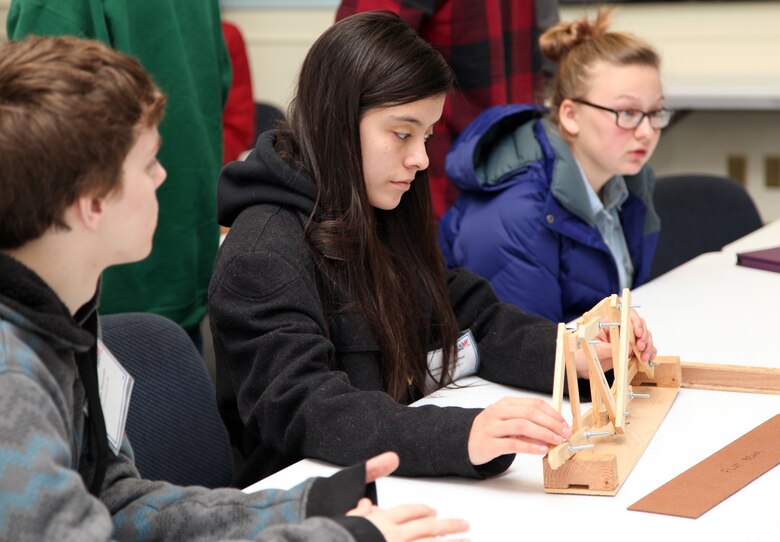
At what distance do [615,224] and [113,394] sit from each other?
1.57m

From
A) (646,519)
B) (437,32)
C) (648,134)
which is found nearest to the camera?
(646,519)

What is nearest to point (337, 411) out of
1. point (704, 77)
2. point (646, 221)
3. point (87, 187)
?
point (87, 187)

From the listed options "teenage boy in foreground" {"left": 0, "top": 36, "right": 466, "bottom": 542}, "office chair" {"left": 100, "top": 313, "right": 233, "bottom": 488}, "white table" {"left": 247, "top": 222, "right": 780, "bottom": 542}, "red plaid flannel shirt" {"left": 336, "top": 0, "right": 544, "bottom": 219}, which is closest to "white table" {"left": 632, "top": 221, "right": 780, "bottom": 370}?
"white table" {"left": 247, "top": 222, "right": 780, "bottom": 542}

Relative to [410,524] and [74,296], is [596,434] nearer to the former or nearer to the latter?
[410,524]

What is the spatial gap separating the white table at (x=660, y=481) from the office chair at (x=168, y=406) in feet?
1.16

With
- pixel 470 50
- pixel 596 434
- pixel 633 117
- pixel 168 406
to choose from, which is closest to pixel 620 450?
pixel 596 434

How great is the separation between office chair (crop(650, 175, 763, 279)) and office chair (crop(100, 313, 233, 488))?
1.66 m

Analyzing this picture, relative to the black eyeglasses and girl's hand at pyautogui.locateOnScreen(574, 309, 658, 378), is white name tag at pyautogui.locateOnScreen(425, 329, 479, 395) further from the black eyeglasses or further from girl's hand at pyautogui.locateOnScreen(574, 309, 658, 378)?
the black eyeglasses

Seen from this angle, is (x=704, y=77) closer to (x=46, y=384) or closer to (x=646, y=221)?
(x=646, y=221)

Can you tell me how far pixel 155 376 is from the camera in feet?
5.75

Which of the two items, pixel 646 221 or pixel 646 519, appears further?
pixel 646 221

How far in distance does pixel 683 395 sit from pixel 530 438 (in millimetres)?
477

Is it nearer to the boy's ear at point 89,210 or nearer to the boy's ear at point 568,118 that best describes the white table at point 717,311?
the boy's ear at point 568,118

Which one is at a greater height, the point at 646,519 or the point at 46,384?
the point at 46,384
